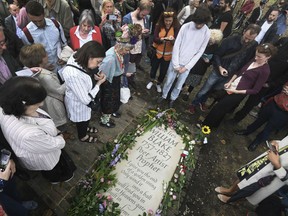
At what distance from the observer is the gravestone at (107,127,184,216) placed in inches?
119

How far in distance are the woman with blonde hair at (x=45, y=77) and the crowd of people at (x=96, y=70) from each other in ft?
0.04

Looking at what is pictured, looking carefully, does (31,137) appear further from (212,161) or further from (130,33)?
(212,161)

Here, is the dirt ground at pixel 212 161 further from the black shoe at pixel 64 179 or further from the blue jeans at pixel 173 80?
the black shoe at pixel 64 179

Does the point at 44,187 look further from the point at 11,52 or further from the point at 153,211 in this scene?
the point at 11,52

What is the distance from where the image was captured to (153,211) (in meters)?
3.02

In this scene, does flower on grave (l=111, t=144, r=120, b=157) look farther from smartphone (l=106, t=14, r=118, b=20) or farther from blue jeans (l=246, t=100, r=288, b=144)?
blue jeans (l=246, t=100, r=288, b=144)

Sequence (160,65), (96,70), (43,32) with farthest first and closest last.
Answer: (160,65) < (43,32) < (96,70)

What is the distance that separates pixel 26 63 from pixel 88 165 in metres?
1.82

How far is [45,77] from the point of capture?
261cm

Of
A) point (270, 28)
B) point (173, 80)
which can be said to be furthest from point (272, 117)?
point (270, 28)

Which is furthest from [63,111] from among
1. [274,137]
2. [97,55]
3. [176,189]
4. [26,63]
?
[274,137]

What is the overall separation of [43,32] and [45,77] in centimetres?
116

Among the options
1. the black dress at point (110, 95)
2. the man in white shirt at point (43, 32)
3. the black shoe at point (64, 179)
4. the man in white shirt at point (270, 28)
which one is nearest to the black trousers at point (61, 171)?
the black shoe at point (64, 179)

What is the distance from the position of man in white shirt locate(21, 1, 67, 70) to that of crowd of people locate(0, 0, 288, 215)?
14 millimetres
